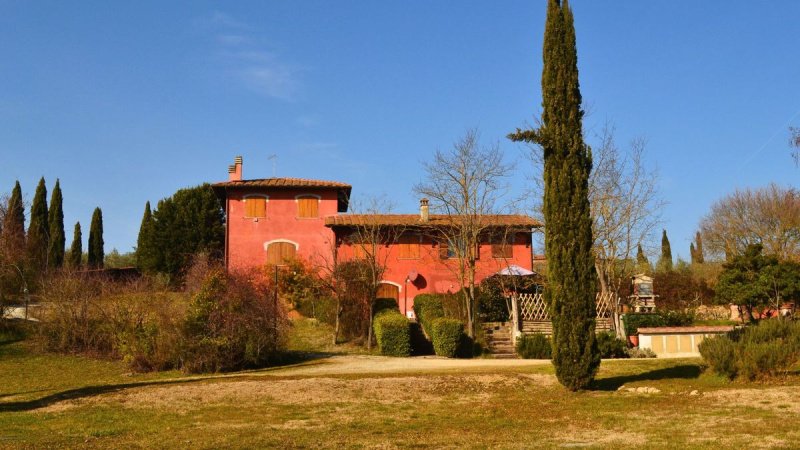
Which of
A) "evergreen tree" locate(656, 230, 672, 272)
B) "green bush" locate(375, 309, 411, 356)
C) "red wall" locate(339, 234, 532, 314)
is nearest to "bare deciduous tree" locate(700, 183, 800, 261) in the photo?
"evergreen tree" locate(656, 230, 672, 272)

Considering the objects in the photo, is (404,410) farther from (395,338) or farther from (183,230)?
(183,230)

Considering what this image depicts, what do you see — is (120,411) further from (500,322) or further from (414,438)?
(500,322)

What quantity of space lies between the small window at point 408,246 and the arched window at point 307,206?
14.5 ft

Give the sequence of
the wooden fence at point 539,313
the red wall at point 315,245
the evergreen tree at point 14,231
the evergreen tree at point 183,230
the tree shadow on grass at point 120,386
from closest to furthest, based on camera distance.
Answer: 1. the tree shadow on grass at point 120,386
2. the wooden fence at point 539,313
3. the evergreen tree at point 14,231
4. the red wall at point 315,245
5. the evergreen tree at point 183,230

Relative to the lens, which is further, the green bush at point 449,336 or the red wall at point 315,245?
the red wall at point 315,245

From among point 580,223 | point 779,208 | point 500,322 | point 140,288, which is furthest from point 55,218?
point 779,208

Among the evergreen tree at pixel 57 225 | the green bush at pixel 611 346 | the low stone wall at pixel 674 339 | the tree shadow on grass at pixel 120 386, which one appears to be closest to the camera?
the tree shadow on grass at pixel 120 386

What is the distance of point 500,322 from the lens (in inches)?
981

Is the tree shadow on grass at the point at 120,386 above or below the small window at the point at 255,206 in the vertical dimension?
below

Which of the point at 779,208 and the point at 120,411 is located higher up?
the point at 779,208

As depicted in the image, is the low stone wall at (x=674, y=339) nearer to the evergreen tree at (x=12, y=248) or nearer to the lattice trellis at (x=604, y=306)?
the lattice trellis at (x=604, y=306)

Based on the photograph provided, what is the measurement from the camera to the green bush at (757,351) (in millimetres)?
12016

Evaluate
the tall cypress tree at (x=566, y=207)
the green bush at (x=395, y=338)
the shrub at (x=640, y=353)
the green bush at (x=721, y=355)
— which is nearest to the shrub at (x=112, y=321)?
the green bush at (x=395, y=338)

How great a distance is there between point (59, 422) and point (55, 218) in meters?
38.7
